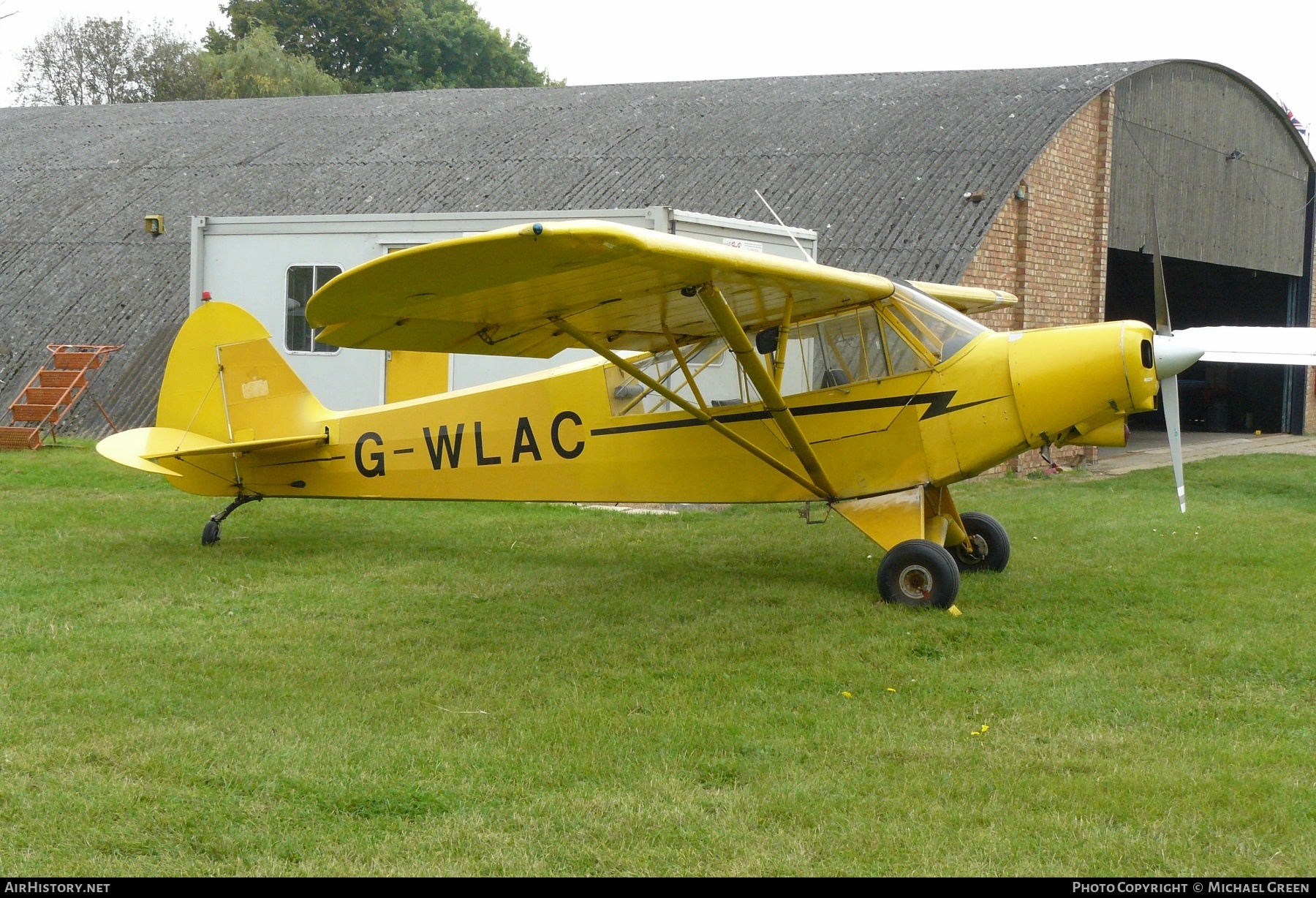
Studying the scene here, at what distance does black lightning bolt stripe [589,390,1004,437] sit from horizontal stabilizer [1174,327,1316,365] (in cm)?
781

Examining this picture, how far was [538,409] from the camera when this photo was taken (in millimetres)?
9227

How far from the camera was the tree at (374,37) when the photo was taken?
5656 cm

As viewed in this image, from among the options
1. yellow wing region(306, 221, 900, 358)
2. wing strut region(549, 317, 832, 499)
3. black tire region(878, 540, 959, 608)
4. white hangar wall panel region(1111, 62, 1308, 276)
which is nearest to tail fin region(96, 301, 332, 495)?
yellow wing region(306, 221, 900, 358)

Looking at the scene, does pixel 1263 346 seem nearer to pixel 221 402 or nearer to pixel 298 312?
pixel 298 312

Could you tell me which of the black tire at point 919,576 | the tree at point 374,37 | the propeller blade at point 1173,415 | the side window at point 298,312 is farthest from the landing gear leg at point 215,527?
the tree at point 374,37

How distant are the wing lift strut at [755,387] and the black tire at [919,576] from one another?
821mm

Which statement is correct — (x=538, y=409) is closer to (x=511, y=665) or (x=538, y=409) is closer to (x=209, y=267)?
(x=511, y=665)

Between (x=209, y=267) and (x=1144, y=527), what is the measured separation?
10.6m

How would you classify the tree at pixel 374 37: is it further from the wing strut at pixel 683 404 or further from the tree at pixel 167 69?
the wing strut at pixel 683 404

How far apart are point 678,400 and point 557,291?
4.84 ft

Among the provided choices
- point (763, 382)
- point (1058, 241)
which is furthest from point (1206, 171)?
point (763, 382)

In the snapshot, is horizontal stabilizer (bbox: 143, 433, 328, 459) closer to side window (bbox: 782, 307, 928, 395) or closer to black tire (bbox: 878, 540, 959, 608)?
side window (bbox: 782, 307, 928, 395)
